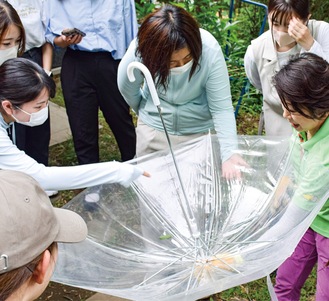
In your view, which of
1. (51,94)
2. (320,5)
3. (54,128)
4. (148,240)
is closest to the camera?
(148,240)

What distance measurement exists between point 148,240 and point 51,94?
3.10 feet

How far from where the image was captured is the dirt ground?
10.2ft

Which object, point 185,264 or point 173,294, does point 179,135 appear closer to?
point 185,264

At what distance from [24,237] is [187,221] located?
1.21 metres

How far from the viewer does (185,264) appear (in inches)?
85.8

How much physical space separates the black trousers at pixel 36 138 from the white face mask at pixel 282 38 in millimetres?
1619

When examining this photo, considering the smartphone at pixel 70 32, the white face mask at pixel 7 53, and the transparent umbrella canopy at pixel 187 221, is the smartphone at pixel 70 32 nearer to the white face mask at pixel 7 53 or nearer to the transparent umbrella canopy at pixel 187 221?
the white face mask at pixel 7 53

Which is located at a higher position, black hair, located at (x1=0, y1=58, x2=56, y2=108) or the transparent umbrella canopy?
black hair, located at (x1=0, y1=58, x2=56, y2=108)

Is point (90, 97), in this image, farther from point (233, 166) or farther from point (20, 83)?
point (233, 166)

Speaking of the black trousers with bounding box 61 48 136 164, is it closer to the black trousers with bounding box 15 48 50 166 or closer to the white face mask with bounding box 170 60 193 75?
the black trousers with bounding box 15 48 50 166

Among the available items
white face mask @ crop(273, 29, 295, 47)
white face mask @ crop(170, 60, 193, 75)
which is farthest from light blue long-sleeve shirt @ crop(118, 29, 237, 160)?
white face mask @ crop(273, 29, 295, 47)

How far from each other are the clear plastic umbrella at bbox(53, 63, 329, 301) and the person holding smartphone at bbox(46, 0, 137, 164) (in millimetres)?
1185

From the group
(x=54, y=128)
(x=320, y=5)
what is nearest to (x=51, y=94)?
(x=54, y=128)

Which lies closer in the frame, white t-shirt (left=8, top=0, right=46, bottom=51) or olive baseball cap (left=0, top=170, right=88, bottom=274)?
olive baseball cap (left=0, top=170, right=88, bottom=274)
